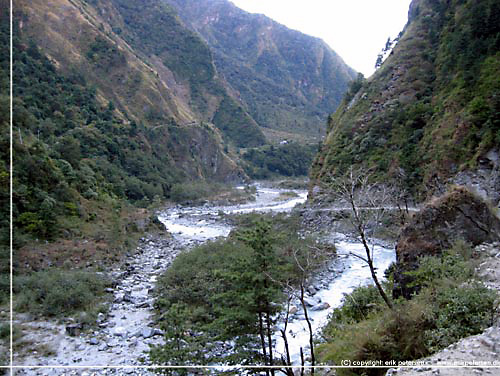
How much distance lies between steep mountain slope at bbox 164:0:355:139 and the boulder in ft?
413

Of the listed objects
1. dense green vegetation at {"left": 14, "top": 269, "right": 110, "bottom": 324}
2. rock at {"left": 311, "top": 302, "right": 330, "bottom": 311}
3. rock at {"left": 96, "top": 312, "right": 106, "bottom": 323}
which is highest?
dense green vegetation at {"left": 14, "top": 269, "right": 110, "bottom": 324}

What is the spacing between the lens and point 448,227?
323 inches

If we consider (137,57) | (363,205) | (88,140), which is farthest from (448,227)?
(137,57)

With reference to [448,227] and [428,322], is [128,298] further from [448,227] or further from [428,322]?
[448,227]

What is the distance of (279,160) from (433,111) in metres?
60.0

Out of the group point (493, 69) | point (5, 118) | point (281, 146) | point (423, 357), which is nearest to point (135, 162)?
point (5, 118)

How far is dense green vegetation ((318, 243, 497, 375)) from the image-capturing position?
5570mm

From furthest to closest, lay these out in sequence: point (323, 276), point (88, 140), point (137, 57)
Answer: point (137, 57)
point (88, 140)
point (323, 276)

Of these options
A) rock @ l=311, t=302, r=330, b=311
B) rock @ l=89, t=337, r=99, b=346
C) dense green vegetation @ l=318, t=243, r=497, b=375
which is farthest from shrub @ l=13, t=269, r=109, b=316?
dense green vegetation @ l=318, t=243, r=497, b=375

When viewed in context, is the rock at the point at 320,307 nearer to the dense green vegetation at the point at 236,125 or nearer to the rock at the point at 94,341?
the rock at the point at 94,341

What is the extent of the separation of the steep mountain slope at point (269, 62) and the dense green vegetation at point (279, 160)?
4608 cm

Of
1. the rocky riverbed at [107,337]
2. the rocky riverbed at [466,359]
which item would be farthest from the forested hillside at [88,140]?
the rocky riverbed at [466,359]

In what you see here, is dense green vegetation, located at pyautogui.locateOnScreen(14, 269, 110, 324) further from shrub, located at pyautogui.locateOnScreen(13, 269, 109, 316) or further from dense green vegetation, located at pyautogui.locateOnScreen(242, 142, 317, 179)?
dense green vegetation, located at pyautogui.locateOnScreen(242, 142, 317, 179)

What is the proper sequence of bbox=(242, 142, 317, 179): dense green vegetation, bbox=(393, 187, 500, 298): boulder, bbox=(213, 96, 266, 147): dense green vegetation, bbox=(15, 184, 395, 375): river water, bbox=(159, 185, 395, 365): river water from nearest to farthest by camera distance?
bbox=(393, 187, 500, 298): boulder, bbox=(15, 184, 395, 375): river water, bbox=(159, 185, 395, 365): river water, bbox=(242, 142, 317, 179): dense green vegetation, bbox=(213, 96, 266, 147): dense green vegetation
